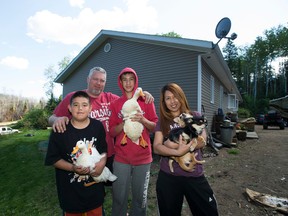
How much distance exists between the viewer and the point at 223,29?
275 inches

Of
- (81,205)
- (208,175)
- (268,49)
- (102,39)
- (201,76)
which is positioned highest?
(268,49)

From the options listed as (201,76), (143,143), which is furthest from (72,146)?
(201,76)

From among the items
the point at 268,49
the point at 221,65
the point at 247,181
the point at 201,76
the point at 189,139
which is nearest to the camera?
the point at 189,139

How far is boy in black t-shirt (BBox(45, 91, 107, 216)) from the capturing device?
1957 millimetres

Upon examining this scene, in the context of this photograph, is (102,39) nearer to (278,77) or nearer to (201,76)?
(201,76)

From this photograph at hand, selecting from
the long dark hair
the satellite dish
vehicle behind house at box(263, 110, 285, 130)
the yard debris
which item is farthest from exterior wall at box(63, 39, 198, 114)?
vehicle behind house at box(263, 110, 285, 130)

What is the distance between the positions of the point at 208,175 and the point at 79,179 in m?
4.30

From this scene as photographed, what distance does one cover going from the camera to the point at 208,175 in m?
5.39

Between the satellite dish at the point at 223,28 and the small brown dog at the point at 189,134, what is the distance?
6097 millimetres

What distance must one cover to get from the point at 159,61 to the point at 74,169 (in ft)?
28.5

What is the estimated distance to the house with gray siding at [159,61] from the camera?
846cm

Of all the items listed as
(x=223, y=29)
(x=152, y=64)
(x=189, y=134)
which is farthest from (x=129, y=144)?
(x=152, y=64)

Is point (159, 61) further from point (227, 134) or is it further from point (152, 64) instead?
point (227, 134)

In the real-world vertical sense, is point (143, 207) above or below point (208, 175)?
above
